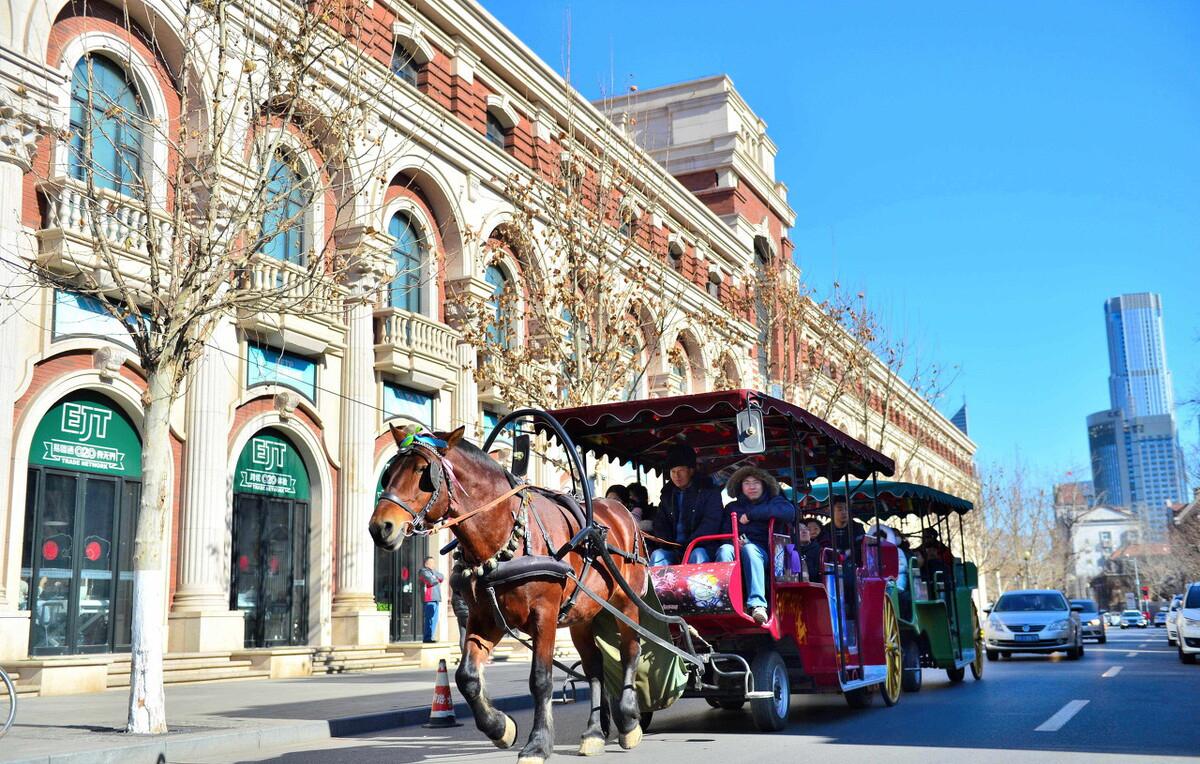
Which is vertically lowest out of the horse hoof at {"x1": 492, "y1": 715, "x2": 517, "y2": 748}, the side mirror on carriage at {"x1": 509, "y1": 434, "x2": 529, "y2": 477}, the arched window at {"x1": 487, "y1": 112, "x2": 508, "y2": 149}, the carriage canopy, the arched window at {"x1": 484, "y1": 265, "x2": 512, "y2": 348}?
the horse hoof at {"x1": 492, "y1": 715, "x2": 517, "y2": 748}

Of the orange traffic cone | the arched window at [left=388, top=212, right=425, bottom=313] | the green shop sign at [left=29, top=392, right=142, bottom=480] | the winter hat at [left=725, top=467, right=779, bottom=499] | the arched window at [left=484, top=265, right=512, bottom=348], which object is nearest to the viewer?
the winter hat at [left=725, top=467, right=779, bottom=499]

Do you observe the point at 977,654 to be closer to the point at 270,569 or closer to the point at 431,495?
the point at 270,569

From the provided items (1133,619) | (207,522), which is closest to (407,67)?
(207,522)

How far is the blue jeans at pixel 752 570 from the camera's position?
9984 millimetres

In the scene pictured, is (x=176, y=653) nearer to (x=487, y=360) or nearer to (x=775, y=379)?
(x=487, y=360)

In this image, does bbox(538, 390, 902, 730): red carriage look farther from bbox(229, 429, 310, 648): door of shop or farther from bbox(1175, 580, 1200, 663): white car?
bbox(1175, 580, 1200, 663): white car

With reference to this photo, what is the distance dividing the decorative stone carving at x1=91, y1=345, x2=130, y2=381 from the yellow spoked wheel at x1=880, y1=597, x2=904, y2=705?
471 inches

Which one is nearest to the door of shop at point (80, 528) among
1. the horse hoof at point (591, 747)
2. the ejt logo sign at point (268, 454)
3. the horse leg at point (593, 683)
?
the ejt logo sign at point (268, 454)

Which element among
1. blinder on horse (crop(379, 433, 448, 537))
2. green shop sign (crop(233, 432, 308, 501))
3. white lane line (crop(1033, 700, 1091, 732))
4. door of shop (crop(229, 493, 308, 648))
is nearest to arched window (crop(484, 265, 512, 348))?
green shop sign (crop(233, 432, 308, 501))

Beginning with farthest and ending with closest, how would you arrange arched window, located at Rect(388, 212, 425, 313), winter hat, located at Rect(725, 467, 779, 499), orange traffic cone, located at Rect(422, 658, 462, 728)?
arched window, located at Rect(388, 212, 425, 313), orange traffic cone, located at Rect(422, 658, 462, 728), winter hat, located at Rect(725, 467, 779, 499)

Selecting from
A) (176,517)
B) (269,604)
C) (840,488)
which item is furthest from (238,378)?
(840,488)

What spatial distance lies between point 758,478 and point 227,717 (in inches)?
238

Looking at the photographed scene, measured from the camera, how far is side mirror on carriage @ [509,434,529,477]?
943cm

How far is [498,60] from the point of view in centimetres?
2842
